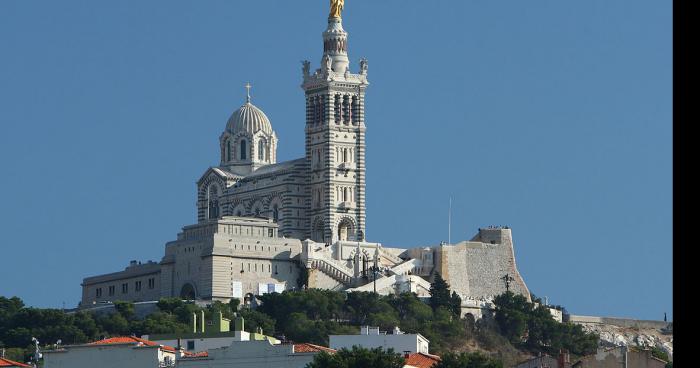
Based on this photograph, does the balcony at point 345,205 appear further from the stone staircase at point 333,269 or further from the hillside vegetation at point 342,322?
the hillside vegetation at point 342,322

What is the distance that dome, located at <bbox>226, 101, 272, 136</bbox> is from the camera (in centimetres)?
13838

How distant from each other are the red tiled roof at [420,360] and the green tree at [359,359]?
1.22 meters

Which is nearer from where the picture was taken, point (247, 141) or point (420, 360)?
point (420, 360)

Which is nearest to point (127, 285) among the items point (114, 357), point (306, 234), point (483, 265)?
point (306, 234)

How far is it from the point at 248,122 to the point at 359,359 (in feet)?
223

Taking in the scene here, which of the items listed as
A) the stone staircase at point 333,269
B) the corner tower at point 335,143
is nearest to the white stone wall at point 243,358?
the stone staircase at point 333,269

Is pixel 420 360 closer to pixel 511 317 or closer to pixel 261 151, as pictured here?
pixel 511 317

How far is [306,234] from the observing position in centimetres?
13212

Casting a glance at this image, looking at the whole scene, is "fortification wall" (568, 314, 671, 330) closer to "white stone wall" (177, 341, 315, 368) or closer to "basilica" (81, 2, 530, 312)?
"basilica" (81, 2, 530, 312)

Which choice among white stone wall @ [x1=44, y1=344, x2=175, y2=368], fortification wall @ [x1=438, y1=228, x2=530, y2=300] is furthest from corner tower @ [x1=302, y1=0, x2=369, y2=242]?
white stone wall @ [x1=44, y1=344, x2=175, y2=368]

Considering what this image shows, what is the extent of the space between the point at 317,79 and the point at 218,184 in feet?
36.1
